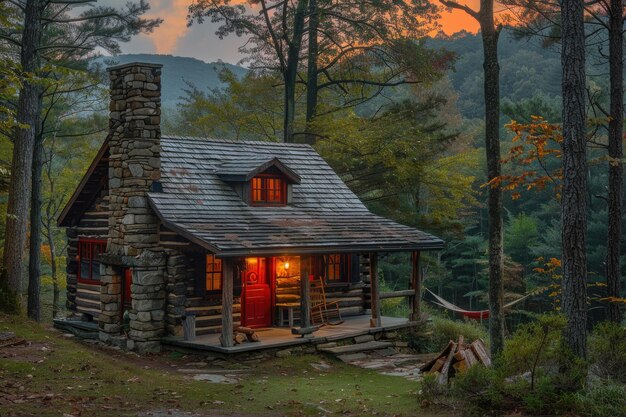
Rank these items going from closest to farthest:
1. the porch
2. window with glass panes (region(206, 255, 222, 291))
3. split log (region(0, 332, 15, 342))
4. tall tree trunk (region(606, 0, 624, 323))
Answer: split log (region(0, 332, 15, 342)) < tall tree trunk (region(606, 0, 624, 323)) < the porch < window with glass panes (region(206, 255, 222, 291))

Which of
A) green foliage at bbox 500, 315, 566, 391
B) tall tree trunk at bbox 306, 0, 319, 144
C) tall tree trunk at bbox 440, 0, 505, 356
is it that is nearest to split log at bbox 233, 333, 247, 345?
tall tree trunk at bbox 440, 0, 505, 356

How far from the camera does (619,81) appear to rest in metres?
15.8

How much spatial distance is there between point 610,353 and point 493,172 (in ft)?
13.5

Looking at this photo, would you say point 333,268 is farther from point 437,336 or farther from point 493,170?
point 493,170

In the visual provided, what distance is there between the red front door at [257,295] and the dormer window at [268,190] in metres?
1.72

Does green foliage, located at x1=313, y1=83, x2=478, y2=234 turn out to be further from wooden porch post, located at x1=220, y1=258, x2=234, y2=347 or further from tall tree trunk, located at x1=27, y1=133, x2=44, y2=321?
wooden porch post, located at x1=220, y1=258, x2=234, y2=347

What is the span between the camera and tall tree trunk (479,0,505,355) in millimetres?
14484

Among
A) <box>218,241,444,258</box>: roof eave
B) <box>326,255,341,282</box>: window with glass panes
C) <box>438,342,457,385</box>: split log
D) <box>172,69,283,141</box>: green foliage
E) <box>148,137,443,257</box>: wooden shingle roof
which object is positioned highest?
<box>172,69,283,141</box>: green foliage

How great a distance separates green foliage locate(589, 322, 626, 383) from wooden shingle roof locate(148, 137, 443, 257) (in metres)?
7.30

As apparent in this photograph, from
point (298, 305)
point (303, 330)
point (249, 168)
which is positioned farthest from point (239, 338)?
point (249, 168)

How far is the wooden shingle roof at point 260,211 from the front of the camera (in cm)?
1712

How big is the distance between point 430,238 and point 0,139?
16.5 m

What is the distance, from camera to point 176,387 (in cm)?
1330

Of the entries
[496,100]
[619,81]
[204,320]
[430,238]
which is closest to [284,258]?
[204,320]
